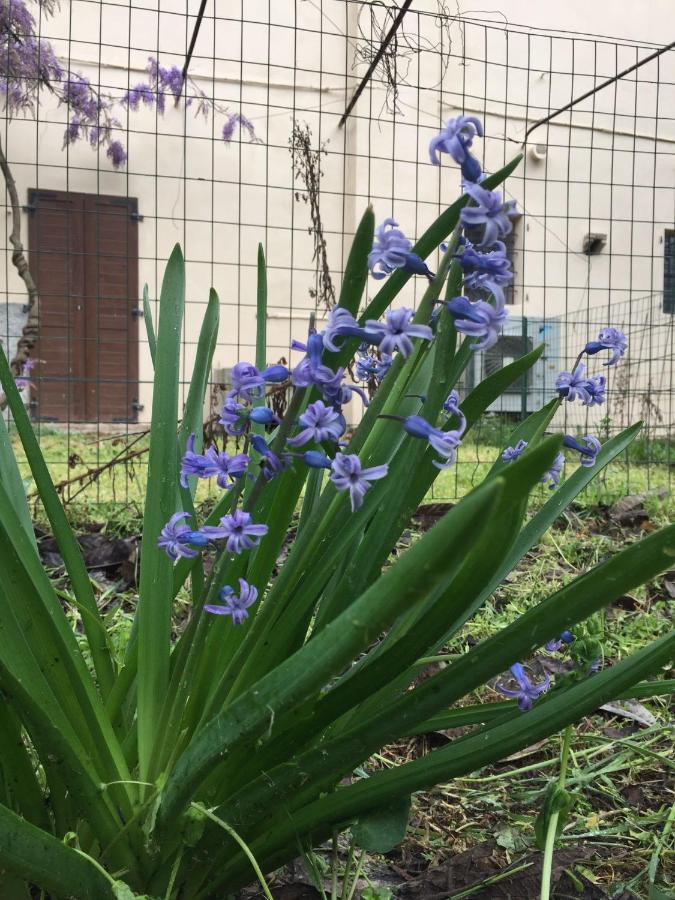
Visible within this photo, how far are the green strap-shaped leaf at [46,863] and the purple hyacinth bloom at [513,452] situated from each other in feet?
1.89

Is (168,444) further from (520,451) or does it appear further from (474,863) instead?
(474,863)

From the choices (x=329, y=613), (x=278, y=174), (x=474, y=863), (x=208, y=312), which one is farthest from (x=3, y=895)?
(x=278, y=174)

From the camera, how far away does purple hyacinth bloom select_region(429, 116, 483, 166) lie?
547mm

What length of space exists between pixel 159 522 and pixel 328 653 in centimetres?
38

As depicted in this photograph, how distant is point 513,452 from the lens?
0.84 metres

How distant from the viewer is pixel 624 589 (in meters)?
0.53

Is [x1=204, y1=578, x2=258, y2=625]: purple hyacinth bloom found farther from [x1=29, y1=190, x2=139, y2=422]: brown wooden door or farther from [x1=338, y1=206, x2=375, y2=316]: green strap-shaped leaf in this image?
[x1=29, y1=190, x2=139, y2=422]: brown wooden door

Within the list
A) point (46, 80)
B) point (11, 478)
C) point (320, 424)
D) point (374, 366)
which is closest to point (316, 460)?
point (320, 424)

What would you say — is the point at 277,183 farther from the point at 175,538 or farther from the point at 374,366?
the point at 175,538

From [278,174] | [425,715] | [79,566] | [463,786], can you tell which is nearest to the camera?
[425,715]

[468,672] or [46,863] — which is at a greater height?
[468,672]

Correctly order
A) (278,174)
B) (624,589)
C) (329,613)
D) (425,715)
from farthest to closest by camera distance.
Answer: (278,174) < (329,613) < (425,715) < (624,589)

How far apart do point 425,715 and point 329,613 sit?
16cm

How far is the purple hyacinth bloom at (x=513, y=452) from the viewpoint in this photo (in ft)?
2.74
